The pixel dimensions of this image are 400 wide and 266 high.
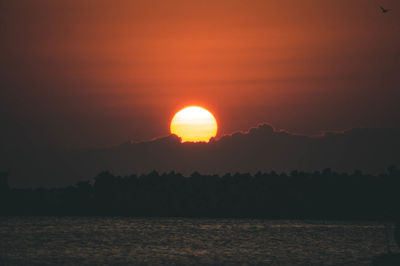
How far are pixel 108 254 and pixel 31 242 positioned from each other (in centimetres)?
3369

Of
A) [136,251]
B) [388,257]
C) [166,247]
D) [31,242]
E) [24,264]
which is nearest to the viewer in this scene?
[388,257]

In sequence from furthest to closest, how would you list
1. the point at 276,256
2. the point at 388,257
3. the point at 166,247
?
the point at 166,247 < the point at 276,256 < the point at 388,257

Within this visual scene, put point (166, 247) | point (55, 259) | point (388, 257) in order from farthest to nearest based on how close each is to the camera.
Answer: point (166, 247) < point (55, 259) < point (388, 257)

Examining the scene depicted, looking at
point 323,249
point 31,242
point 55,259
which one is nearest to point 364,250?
point 323,249

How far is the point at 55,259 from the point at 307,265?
38.1 m

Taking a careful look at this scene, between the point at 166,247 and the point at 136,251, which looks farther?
the point at 166,247

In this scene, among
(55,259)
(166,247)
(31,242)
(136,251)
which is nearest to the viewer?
(55,259)

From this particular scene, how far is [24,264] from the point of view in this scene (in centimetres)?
10238

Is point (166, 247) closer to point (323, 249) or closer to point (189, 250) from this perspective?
point (189, 250)

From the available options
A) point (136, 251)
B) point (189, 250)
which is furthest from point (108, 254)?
point (189, 250)

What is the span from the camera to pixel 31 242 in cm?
14775

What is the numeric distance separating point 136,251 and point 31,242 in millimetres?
31621

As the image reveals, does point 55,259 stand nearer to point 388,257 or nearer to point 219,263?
point 219,263

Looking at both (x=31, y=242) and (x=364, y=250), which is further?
(x=31, y=242)
